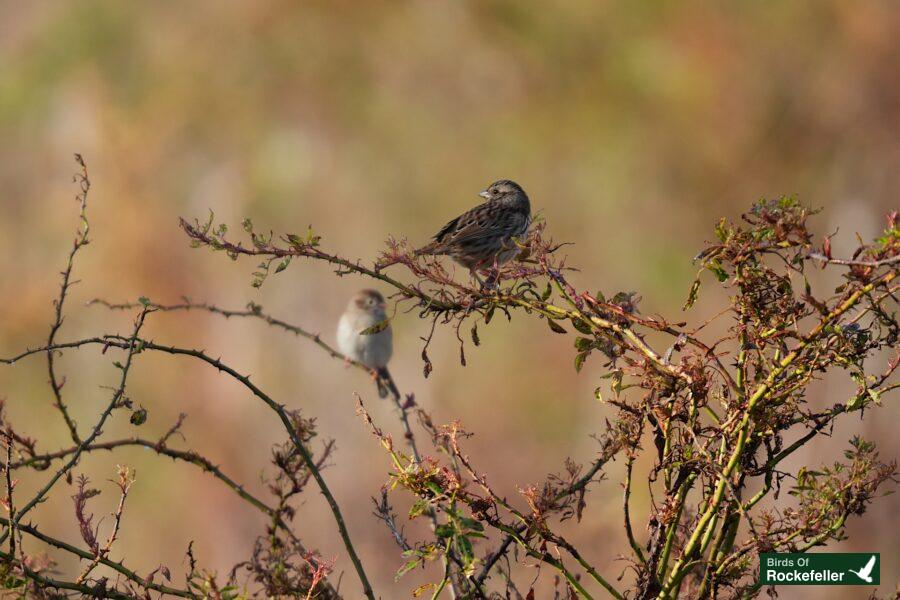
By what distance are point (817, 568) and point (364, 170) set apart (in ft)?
23.4

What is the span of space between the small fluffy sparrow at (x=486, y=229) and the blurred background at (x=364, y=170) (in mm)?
2638

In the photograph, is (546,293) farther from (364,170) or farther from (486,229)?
(364,170)

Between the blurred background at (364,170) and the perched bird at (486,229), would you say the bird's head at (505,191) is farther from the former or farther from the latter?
the blurred background at (364,170)

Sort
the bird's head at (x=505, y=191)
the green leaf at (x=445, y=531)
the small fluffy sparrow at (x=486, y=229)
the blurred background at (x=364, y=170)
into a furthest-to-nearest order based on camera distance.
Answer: the blurred background at (x=364, y=170), the bird's head at (x=505, y=191), the small fluffy sparrow at (x=486, y=229), the green leaf at (x=445, y=531)

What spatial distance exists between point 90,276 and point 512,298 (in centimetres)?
724

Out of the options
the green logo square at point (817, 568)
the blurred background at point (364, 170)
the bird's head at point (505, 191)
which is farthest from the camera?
Answer: the blurred background at point (364, 170)

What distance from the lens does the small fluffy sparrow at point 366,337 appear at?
18.6 ft

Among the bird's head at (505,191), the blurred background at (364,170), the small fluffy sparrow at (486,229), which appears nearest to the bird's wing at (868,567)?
the small fluffy sparrow at (486,229)

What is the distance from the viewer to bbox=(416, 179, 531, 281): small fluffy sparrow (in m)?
3.81

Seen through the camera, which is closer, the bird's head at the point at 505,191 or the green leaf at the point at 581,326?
the green leaf at the point at 581,326

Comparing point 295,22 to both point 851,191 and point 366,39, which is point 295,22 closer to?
point 366,39

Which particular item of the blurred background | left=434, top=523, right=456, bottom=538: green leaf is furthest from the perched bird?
the blurred background

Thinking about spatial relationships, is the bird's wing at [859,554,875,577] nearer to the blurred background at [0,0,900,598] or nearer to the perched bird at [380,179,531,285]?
the perched bird at [380,179,531,285]

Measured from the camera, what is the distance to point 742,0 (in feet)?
26.5
